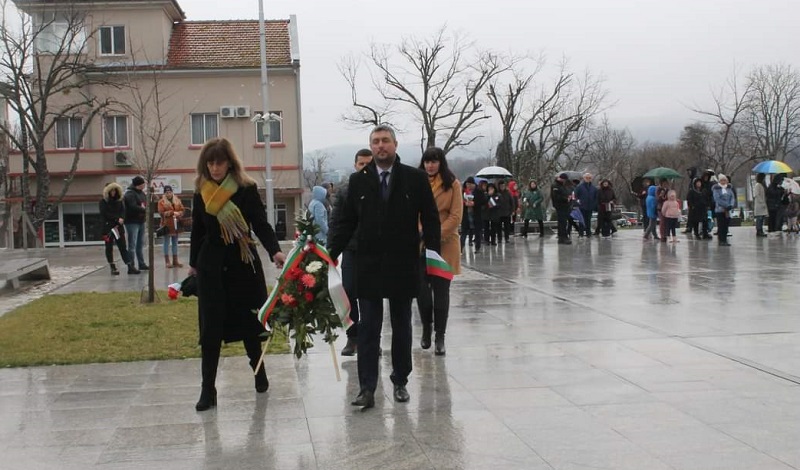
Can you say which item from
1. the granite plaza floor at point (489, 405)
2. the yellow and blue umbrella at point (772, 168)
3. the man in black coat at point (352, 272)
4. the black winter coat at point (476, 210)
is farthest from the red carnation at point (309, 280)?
the yellow and blue umbrella at point (772, 168)

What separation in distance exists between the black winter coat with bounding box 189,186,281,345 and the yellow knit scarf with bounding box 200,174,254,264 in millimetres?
50

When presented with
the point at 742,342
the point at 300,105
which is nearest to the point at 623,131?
the point at 300,105

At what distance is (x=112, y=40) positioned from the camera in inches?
1468

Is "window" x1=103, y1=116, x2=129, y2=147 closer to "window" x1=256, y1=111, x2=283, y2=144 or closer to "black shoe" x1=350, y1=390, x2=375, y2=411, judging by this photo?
"window" x1=256, y1=111, x2=283, y2=144

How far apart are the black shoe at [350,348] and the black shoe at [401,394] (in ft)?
6.15

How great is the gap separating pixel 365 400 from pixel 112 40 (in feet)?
115

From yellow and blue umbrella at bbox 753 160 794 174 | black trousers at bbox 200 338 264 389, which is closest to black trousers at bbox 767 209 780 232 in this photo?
yellow and blue umbrella at bbox 753 160 794 174

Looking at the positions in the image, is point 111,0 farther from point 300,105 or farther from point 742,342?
point 742,342

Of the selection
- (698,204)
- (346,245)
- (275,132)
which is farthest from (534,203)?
(346,245)

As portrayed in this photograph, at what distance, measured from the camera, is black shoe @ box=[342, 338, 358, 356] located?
811cm

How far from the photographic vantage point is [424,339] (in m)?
8.18

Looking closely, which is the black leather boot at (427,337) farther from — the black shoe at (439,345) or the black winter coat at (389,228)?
the black winter coat at (389,228)

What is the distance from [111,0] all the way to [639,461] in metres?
36.6

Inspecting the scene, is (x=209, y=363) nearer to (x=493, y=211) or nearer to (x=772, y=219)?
(x=493, y=211)
